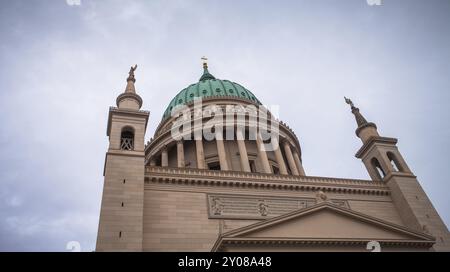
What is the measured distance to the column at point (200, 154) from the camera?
25719 mm

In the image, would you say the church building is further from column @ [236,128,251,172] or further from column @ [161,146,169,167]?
column @ [161,146,169,167]

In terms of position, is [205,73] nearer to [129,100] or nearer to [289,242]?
[129,100]

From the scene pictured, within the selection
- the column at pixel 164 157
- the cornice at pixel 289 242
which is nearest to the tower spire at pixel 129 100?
the column at pixel 164 157

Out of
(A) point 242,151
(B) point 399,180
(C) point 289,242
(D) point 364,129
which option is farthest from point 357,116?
(C) point 289,242

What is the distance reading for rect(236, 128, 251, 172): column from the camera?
25484 millimetres

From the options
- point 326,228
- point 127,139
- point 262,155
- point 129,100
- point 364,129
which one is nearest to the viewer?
point 326,228

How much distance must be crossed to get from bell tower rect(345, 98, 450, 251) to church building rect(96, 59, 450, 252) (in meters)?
0.07

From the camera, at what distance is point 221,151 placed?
2675 centimetres

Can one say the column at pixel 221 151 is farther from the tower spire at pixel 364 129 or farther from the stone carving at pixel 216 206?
the tower spire at pixel 364 129

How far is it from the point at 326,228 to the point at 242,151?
1205 centimetres

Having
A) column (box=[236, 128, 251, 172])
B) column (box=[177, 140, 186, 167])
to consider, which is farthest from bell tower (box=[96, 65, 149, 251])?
column (box=[236, 128, 251, 172])

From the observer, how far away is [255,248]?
14383mm

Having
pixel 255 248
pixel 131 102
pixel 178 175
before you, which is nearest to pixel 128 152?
pixel 178 175
